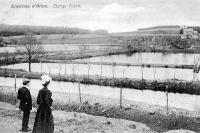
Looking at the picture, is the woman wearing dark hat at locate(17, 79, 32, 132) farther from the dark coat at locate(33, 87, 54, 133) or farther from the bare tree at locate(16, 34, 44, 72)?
the bare tree at locate(16, 34, 44, 72)

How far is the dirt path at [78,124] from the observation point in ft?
38.1

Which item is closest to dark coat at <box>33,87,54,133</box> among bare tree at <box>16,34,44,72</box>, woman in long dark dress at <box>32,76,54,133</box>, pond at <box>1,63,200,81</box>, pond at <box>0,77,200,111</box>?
woman in long dark dress at <box>32,76,54,133</box>

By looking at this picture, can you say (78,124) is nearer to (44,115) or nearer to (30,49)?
(44,115)

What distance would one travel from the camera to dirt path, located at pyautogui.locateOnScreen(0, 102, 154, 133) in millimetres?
11617

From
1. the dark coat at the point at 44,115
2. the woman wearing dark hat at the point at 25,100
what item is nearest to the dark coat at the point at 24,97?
the woman wearing dark hat at the point at 25,100

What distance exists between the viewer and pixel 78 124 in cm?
1265

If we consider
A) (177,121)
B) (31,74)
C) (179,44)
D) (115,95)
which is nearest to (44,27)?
(179,44)

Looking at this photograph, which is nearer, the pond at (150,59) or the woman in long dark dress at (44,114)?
the woman in long dark dress at (44,114)

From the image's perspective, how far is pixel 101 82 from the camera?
97.4 ft

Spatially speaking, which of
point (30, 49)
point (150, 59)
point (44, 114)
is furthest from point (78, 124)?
point (150, 59)

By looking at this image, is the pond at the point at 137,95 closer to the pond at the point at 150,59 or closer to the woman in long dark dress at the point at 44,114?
the woman in long dark dress at the point at 44,114

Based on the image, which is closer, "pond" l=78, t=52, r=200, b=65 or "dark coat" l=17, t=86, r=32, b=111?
"dark coat" l=17, t=86, r=32, b=111

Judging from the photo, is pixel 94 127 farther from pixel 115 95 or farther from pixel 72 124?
pixel 115 95

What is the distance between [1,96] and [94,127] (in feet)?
34.6
